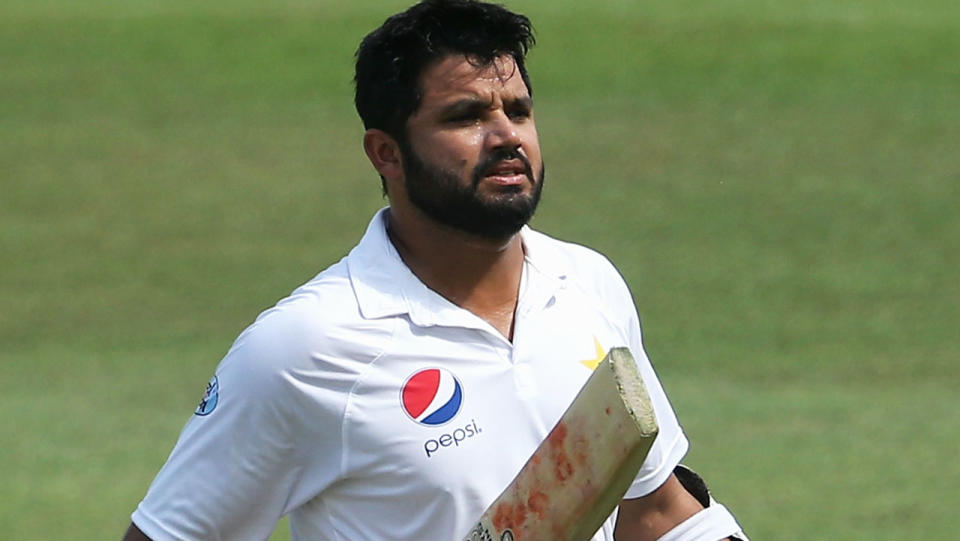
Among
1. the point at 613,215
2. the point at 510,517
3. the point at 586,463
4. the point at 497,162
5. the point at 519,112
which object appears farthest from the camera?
the point at 613,215

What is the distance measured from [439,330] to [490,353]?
4.4 inches

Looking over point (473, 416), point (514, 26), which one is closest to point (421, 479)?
point (473, 416)

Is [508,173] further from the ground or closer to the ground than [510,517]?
further from the ground

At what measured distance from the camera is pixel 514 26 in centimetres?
418

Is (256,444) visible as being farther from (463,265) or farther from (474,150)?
(474,150)

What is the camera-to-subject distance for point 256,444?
3.83m

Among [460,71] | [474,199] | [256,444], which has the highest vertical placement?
[460,71]

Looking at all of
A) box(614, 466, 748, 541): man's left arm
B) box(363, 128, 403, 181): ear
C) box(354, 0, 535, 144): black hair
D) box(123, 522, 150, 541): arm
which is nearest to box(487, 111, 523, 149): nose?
box(354, 0, 535, 144): black hair

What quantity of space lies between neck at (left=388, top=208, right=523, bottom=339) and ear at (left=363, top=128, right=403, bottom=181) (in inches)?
3.3

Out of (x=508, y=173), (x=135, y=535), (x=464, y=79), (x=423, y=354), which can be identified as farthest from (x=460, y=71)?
(x=135, y=535)

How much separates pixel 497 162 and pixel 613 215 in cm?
1164

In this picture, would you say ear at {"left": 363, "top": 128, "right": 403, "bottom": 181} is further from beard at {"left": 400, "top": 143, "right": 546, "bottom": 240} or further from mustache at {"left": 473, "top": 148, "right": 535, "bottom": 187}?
mustache at {"left": 473, "top": 148, "right": 535, "bottom": 187}

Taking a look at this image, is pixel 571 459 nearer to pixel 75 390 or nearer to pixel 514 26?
pixel 514 26

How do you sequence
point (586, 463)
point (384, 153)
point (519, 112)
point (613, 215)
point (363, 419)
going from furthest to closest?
point (613, 215)
point (384, 153)
point (519, 112)
point (363, 419)
point (586, 463)
